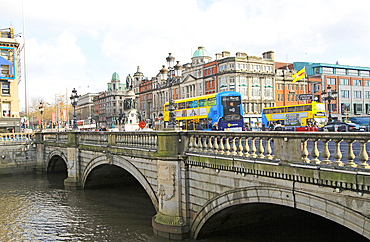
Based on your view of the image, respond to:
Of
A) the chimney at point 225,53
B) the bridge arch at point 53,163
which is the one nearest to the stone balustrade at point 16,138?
the bridge arch at point 53,163

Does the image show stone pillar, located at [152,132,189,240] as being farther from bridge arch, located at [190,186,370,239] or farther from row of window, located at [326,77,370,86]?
row of window, located at [326,77,370,86]

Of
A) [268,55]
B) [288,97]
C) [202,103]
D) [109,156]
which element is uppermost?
[268,55]

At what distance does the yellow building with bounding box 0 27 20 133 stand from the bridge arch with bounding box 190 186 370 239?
4625 centimetres

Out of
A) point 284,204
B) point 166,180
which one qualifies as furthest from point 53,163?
point 284,204

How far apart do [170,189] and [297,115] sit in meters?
30.1

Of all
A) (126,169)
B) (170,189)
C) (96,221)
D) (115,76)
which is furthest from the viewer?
(115,76)

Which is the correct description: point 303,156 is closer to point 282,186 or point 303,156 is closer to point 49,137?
point 282,186

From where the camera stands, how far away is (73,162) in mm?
24078

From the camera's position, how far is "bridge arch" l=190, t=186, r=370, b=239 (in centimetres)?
686

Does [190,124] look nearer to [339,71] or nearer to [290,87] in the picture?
[290,87]

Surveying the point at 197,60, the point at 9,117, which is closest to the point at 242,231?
the point at 9,117

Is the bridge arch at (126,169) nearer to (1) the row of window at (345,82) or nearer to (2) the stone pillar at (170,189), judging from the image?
(2) the stone pillar at (170,189)

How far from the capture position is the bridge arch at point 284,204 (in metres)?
6.86

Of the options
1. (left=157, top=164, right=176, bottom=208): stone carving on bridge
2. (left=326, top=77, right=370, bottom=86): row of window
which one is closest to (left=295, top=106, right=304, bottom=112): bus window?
(left=157, top=164, right=176, bottom=208): stone carving on bridge
